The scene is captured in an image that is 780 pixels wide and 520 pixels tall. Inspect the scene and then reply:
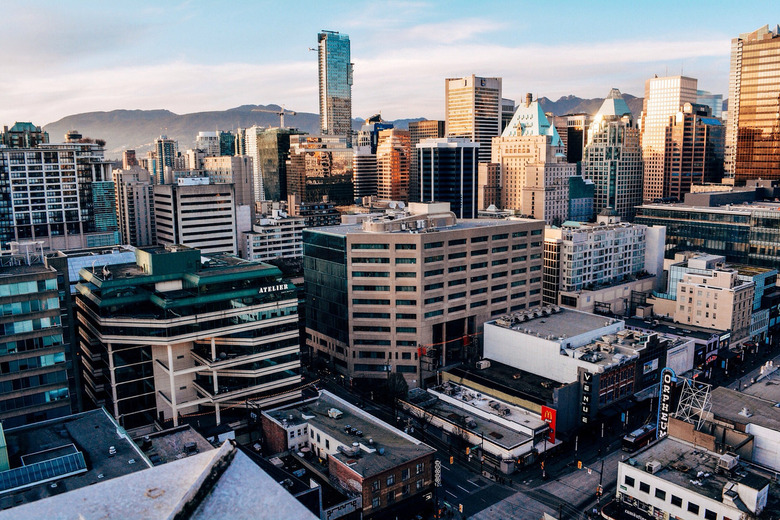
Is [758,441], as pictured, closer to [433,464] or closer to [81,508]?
[433,464]

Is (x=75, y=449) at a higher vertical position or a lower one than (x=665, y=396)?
higher

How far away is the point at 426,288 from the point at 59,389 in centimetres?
6826

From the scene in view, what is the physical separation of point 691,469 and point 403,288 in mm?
63835

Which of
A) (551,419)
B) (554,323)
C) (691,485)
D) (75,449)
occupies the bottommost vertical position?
(551,419)

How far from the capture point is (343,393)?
126 metres

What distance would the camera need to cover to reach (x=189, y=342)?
10331 cm

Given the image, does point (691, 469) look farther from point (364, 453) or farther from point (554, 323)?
point (554, 323)

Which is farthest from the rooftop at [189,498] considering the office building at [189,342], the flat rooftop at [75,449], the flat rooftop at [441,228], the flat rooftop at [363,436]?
the flat rooftop at [441,228]

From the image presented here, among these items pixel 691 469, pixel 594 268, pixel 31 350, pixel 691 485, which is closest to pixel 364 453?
pixel 691 485

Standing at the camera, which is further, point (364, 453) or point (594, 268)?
point (594, 268)

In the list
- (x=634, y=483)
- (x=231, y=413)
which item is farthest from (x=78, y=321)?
(x=634, y=483)

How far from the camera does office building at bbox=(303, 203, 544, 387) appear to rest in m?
127

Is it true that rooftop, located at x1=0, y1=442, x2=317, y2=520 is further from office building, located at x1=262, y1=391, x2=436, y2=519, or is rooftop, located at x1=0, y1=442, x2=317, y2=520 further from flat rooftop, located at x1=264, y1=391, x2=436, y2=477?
flat rooftop, located at x1=264, y1=391, x2=436, y2=477

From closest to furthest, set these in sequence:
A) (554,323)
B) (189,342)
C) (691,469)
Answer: (691,469), (189,342), (554,323)
